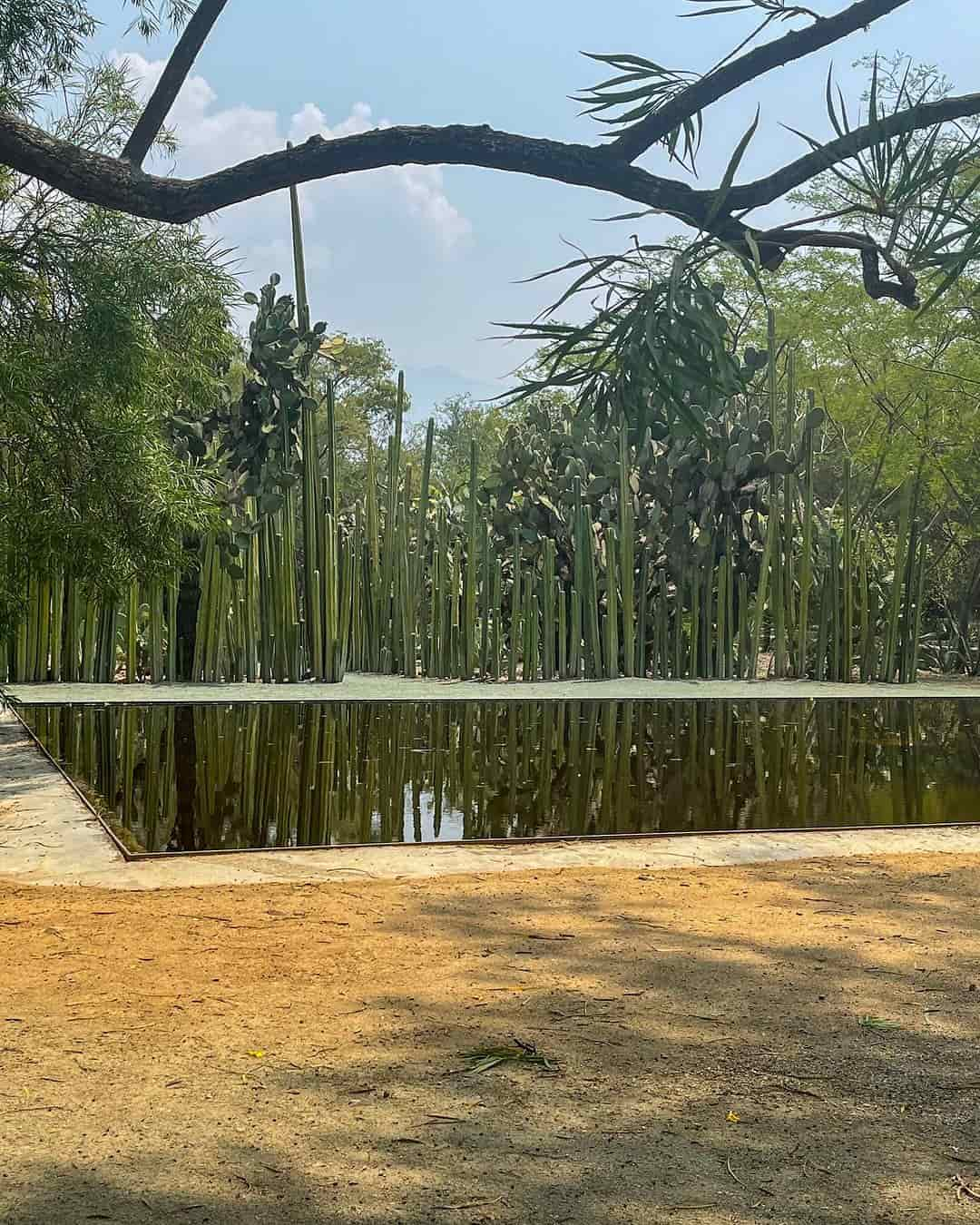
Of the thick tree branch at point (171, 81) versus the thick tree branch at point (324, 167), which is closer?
the thick tree branch at point (324, 167)

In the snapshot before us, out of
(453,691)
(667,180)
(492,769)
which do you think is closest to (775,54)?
(667,180)

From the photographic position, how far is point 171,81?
314 centimetres

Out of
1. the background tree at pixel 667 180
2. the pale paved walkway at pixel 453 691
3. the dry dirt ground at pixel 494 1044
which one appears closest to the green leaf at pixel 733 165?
the background tree at pixel 667 180

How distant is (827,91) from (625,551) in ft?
13.5

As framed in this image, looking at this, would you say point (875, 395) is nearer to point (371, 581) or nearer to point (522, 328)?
point (371, 581)

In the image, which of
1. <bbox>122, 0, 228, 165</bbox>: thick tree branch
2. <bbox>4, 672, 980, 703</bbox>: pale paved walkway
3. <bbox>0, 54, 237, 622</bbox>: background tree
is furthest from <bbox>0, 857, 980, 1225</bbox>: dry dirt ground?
<bbox>4, 672, 980, 703</bbox>: pale paved walkway

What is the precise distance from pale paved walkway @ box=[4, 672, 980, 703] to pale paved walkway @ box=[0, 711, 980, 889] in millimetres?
2213

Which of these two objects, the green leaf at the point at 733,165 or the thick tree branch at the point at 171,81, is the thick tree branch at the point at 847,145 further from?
the thick tree branch at the point at 171,81

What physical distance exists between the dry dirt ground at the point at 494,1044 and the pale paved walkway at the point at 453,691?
298 cm

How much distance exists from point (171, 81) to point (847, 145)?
173 cm

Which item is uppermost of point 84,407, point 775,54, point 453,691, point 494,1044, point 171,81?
point 171,81

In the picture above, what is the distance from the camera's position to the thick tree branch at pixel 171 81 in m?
2.86

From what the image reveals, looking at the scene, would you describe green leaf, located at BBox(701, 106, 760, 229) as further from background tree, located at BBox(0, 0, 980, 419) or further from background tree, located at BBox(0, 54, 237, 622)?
background tree, located at BBox(0, 54, 237, 622)

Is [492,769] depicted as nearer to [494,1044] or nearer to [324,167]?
[324,167]
